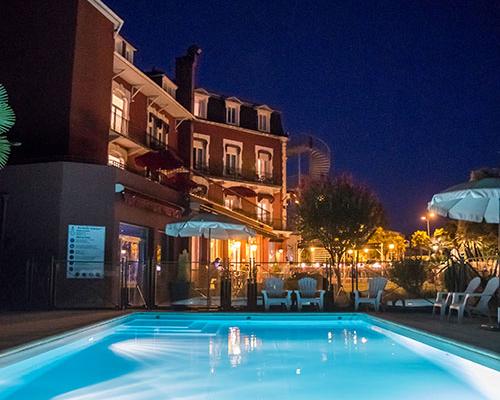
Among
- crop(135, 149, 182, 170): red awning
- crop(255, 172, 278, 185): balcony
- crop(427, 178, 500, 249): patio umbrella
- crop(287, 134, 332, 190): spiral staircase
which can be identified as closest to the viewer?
crop(427, 178, 500, 249): patio umbrella

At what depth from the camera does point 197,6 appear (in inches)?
1183

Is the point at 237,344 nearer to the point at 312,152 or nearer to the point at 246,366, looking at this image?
the point at 246,366

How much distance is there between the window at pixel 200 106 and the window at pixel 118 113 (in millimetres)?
9264

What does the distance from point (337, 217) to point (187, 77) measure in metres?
10.0

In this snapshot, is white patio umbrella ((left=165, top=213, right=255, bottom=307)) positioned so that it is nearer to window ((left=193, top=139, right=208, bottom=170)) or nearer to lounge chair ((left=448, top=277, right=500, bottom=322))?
lounge chair ((left=448, top=277, right=500, bottom=322))

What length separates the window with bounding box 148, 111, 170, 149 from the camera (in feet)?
77.7

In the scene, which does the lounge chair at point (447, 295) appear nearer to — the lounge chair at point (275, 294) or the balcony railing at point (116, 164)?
the lounge chair at point (275, 294)

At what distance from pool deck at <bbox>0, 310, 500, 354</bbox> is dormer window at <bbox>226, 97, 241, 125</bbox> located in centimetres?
2075

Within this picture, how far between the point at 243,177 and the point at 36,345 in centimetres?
2513

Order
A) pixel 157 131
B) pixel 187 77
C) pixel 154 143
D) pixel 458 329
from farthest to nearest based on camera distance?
pixel 187 77, pixel 157 131, pixel 154 143, pixel 458 329

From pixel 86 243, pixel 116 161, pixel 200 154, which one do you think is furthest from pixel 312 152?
pixel 86 243

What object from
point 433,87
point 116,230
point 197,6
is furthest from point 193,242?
point 433,87

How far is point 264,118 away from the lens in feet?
114

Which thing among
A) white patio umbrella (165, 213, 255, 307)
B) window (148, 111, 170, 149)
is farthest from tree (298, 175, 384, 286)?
white patio umbrella (165, 213, 255, 307)
